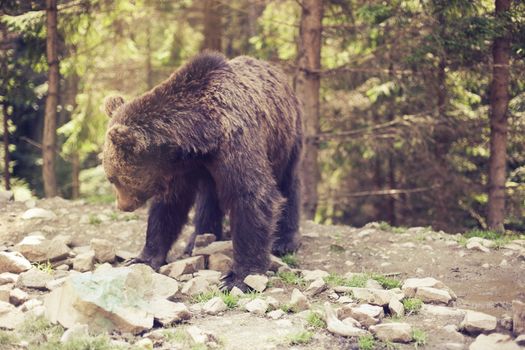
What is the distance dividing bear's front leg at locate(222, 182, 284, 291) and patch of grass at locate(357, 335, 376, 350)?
1849 millimetres

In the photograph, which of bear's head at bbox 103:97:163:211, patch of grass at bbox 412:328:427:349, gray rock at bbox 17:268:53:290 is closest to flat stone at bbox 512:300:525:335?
patch of grass at bbox 412:328:427:349

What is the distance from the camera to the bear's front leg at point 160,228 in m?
6.49

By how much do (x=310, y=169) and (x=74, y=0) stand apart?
492 cm

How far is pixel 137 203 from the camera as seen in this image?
6.05 m

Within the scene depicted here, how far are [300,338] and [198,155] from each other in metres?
2.35

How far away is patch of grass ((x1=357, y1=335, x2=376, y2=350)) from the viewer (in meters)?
4.14

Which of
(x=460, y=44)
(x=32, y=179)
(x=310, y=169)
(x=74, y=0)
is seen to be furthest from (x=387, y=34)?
(x=32, y=179)

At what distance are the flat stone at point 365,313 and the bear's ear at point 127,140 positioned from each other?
235 centimetres

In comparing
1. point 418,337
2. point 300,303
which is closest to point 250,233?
point 300,303

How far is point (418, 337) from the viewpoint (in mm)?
4230

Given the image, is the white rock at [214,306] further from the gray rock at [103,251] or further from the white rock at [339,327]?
the gray rock at [103,251]

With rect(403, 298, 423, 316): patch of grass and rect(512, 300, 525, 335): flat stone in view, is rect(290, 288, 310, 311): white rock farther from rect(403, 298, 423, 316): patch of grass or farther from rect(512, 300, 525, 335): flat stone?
rect(512, 300, 525, 335): flat stone

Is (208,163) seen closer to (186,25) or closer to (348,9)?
(348,9)

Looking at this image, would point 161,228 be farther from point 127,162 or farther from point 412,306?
point 412,306
